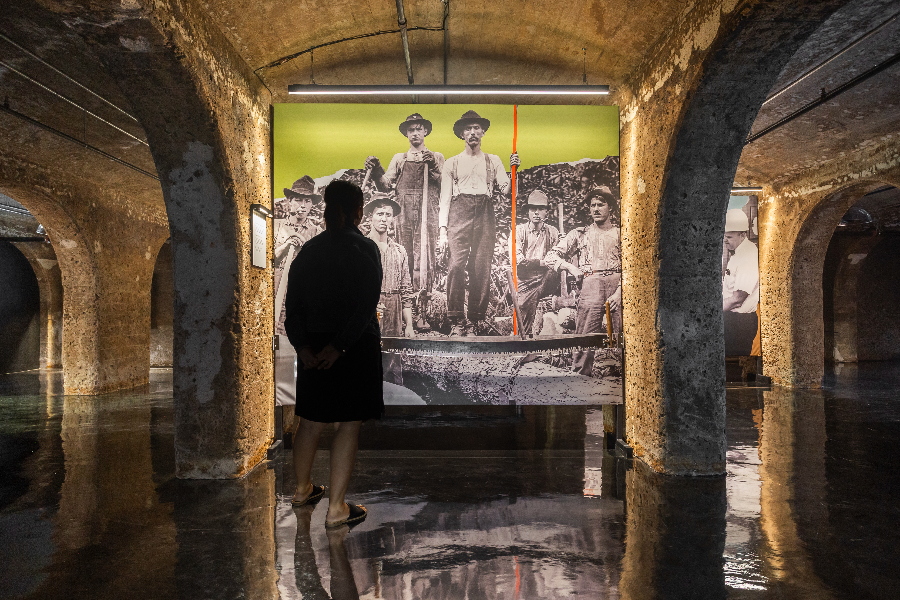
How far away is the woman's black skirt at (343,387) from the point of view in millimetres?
2760

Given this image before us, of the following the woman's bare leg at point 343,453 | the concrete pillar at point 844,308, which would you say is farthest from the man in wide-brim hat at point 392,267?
the concrete pillar at point 844,308

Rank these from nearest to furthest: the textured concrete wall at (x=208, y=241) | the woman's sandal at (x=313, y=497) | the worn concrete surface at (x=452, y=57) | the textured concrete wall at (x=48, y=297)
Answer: the woman's sandal at (x=313, y=497) < the worn concrete surface at (x=452, y=57) < the textured concrete wall at (x=208, y=241) < the textured concrete wall at (x=48, y=297)

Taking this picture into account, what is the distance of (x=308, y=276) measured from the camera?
2830mm

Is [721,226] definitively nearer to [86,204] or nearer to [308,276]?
[308,276]

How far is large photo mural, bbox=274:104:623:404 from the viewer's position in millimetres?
4918

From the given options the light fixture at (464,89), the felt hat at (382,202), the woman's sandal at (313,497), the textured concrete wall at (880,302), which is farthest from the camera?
the textured concrete wall at (880,302)

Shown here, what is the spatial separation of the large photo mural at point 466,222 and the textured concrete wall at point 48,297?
1007 centimetres

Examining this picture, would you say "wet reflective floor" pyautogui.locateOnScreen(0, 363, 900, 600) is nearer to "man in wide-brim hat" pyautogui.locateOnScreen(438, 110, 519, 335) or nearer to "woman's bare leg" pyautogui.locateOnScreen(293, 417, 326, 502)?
"woman's bare leg" pyautogui.locateOnScreen(293, 417, 326, 502)

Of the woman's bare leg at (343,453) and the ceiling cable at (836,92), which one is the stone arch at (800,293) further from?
the woman's bare leg at (343,453)

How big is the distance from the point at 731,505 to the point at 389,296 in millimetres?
3132

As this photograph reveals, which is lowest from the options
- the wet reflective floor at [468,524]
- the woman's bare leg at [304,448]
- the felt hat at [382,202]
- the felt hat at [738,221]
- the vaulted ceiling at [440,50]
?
the wet reflective floor at [468,524]

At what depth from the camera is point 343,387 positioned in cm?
276

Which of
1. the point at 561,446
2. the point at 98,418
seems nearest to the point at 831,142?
the point at 561,446

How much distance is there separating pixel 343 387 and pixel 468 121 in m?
3.14
